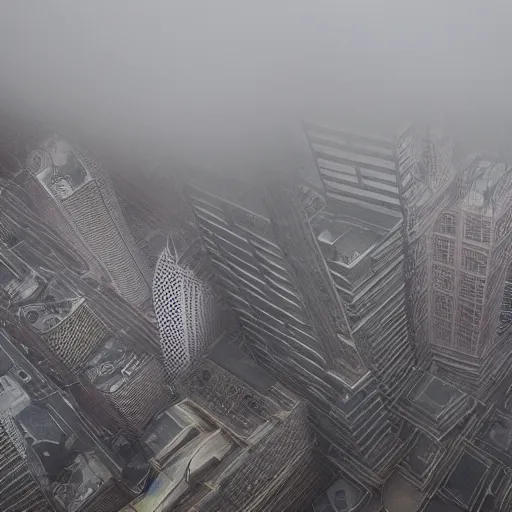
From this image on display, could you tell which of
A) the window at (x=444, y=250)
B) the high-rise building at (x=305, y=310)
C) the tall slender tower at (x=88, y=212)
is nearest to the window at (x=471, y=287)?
the window at (x=444, y=250)

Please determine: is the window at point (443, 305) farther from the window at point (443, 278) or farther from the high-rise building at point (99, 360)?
the high-rise building at point (99, 360)

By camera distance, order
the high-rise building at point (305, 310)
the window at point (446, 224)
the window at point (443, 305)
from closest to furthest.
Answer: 1. the high-rise building at point (305, 310)
2. the window at point (446, 224)
3. the window at point (443, 305)

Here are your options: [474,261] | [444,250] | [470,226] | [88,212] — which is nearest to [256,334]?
[444,250]

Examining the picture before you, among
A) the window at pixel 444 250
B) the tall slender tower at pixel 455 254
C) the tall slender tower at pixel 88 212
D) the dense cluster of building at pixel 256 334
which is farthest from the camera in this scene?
the window at pixel 444 250

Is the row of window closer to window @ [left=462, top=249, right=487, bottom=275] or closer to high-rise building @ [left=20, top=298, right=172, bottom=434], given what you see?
window @ [left=462, top=249, right=487, bottom=275]

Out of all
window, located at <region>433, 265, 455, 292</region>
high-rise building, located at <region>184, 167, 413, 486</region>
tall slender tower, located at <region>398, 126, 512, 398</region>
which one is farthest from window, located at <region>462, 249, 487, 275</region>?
high-rise building, located at <region>184, 167, 413, 486</region>

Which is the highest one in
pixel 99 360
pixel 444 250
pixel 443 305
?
pixel 444 250

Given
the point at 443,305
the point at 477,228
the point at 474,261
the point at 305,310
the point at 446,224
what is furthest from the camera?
the point at 443,305

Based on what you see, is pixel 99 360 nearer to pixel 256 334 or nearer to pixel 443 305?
pixel 256 334
